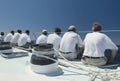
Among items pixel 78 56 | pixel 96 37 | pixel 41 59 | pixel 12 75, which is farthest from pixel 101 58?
pixel 12 75

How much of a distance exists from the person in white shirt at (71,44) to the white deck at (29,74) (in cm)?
217

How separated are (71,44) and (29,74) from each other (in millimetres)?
3146

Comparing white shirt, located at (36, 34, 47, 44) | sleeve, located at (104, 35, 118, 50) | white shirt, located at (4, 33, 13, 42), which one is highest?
sleeve, located at (104, 35, 118, 50)

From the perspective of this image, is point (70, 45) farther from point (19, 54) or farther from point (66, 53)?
point (19, 54)

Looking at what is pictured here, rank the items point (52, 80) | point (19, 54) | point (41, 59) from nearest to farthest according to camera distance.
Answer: point (52, 80), point (41, 59), point (19, 54)

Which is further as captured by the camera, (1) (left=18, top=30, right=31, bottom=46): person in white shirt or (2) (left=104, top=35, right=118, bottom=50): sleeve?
(1) (left=18, top=30, right=31, bottom=46): person in white shirt

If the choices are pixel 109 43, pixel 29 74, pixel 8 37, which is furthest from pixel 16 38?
pixel 29 74

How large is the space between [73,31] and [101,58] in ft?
5.24

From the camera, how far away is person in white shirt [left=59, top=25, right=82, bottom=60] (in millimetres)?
7219

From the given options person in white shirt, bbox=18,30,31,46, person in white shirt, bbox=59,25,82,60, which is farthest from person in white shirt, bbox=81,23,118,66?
person in white shirt, bbox=18,30,31,46

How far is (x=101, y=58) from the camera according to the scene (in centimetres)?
611

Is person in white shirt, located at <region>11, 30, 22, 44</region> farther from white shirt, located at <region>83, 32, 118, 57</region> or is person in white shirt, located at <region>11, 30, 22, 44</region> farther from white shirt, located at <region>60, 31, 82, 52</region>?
white shirt, located at <region>83, 32, 118, 57</region>

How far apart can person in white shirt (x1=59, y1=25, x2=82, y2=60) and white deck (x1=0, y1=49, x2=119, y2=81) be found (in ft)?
7.13

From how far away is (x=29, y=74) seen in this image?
4215mm
